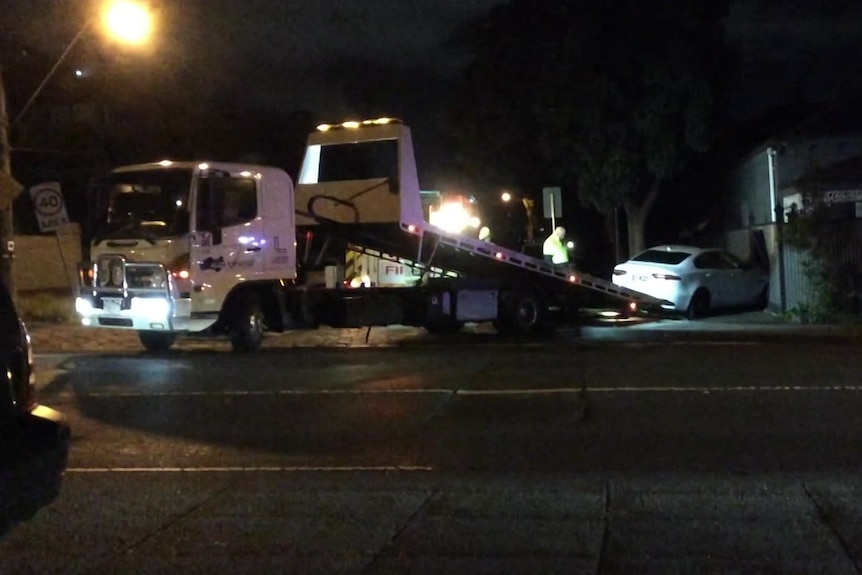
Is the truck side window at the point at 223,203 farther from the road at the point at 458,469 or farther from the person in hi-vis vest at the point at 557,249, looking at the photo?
the person in hi-vis vest at the point at 557,249

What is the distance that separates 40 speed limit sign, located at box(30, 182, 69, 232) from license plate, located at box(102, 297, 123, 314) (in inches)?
171

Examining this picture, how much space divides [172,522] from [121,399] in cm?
599

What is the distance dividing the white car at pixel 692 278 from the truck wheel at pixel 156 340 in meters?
9.68

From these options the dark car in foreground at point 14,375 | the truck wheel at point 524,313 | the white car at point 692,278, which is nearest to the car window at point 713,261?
the white car at point 692,278

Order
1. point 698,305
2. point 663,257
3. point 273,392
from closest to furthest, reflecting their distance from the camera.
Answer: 1. point 273,392
2. point 698,305
3. point 663,257

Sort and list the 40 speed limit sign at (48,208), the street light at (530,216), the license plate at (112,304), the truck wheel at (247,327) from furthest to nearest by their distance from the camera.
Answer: the street light at (530,216)
the 40 speed limit sign at (48,208)
the truck wheel at (247,327)
the license plate at (112,304)

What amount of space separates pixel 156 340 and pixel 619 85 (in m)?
16.2

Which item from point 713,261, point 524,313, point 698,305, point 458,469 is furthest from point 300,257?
point 458,469

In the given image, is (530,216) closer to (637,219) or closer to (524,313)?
(637,219)

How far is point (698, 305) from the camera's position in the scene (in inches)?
987

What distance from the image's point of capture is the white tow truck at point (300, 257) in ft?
58.1

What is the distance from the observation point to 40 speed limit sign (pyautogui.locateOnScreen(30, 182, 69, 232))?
21.6 meters

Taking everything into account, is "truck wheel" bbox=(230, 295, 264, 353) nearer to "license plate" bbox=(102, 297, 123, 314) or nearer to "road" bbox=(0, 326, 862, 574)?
"license plate" bbox=(102, 297, 123, 314)

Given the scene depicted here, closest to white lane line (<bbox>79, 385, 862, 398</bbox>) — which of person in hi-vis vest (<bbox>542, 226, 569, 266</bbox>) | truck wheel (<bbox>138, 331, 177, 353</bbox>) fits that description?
truck wheel (<bbox>138, 331, 177, 353</bbox>)
